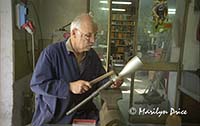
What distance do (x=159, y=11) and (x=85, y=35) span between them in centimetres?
101

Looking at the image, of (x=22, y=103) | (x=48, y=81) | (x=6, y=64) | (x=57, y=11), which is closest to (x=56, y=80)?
(x=48, y=81)

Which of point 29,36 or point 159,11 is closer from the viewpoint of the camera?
point 29,36

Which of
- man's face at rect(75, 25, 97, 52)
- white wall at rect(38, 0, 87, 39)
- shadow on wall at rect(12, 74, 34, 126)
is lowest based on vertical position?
shadow on wall at rect(12, 74, 34, 126)

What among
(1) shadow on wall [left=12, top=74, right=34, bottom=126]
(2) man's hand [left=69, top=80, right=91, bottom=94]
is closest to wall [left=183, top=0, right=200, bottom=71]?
(2) man's hand [left=69, top=80, right=91, bottom=94]

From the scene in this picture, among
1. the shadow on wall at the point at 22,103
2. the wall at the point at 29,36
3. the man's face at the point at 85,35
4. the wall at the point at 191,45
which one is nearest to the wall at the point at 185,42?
the wall at the point at 191,45

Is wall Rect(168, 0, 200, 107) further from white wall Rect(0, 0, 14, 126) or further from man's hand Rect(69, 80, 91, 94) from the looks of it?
white wall Rect(0, 0, 14, 126)

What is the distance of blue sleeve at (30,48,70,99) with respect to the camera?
72 cm

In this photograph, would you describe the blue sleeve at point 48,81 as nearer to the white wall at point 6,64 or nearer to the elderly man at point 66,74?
the elderly man at point 66,74

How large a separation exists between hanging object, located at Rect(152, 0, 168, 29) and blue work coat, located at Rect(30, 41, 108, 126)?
36.3 inches

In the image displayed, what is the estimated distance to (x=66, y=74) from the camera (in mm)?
802

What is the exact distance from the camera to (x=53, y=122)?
32.0 inches

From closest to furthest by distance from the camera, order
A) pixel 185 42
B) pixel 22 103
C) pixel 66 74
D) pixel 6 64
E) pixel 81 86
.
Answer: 1. pixel 81 86
2. pixel 66 74
3. pixel 6 64
4. pixel 22 103
5. pixel 185 42

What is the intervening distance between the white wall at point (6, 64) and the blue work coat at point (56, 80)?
0.49 m

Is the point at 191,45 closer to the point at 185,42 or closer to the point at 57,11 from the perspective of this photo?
the point at 185,42
